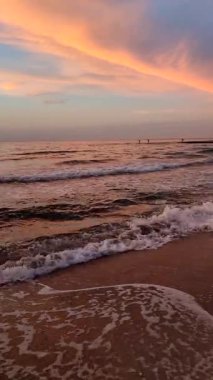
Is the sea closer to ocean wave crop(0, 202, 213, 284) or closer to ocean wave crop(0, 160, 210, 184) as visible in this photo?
ocean wave crop(0, 202, 213, 284)

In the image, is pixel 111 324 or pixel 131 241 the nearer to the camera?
pixel 111 324

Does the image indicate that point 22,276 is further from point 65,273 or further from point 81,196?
point 81,196

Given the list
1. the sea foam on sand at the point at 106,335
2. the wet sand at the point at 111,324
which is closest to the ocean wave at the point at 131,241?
the wet sand at the point at 111,324

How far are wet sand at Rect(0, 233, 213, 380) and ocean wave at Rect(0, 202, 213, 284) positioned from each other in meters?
0.29

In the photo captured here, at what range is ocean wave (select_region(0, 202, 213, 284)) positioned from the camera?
5.93 metres

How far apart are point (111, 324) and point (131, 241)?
3486mm

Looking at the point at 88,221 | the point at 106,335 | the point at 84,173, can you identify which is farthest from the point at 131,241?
the point at 84,173

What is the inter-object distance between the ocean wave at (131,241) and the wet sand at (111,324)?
0.29 metres

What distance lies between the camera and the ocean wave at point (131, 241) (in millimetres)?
5930

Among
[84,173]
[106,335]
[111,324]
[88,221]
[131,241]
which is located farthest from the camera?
[84,173]

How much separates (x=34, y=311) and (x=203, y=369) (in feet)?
6.55

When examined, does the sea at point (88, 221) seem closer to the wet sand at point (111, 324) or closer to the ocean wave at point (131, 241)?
the ocean wave at point (131, 241)

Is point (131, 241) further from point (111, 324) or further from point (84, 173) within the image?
point (84, 173)

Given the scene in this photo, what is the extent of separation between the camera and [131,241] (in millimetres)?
7527
